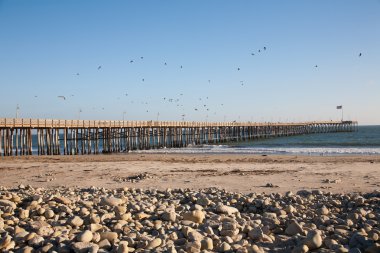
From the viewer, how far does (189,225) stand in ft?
19.5

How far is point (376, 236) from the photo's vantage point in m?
5.11

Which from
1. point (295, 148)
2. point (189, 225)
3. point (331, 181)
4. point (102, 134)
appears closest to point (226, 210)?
point (189, 225)

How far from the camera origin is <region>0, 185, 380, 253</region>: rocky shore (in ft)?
16.2

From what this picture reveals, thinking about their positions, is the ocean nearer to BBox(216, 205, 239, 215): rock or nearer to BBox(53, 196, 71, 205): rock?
BBox(216, 205, 239, 215): rock

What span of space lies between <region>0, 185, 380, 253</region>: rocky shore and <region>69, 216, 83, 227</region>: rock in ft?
0.05

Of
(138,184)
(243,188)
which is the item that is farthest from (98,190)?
(243,188)

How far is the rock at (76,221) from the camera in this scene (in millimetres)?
5730

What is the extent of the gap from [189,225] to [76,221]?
1647 millimetres

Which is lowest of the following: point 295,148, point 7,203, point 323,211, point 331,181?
point 295,148

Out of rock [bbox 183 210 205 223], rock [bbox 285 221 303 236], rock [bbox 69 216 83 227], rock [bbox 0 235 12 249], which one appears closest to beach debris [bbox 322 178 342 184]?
rock [bbox 285 221 303 236]

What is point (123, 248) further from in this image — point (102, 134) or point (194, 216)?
point (102, 134)

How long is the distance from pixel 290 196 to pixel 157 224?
11.6ft

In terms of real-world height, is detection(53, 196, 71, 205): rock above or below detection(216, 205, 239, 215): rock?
above

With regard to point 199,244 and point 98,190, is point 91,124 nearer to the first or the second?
point 98,190
